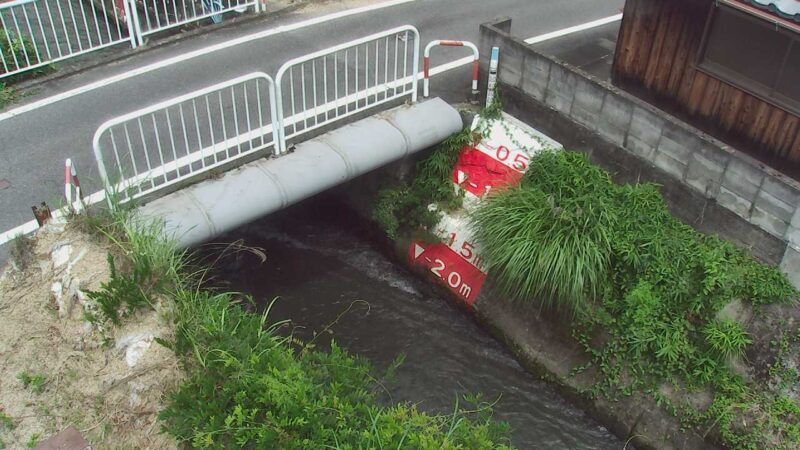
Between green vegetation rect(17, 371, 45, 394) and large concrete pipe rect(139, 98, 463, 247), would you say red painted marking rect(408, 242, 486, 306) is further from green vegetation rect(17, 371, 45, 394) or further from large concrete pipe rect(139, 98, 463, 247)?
green vegetation rect(17, 371, 45, 394)

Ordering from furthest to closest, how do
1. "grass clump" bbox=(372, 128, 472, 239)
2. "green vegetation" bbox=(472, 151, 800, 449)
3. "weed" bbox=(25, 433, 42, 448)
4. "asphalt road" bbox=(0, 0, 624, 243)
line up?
1. "grass clump" bbox=(372, 128, 472, 239)
2. "asphalt road" bbox=(0, 0, 624, 243)
3. "green vegetation" bbox=(472, 151, 800, 449)
4. "weed" bbox=(25, 433, 42, 448)

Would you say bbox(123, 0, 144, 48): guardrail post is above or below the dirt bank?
above

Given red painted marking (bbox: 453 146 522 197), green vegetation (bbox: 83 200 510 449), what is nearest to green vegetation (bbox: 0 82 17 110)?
green vegetation (bbox: 83 200 510 449)

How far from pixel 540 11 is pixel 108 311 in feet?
32.5

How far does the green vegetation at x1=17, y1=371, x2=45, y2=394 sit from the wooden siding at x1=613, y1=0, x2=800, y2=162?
29.1ft

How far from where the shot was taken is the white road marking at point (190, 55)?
33.9 feet

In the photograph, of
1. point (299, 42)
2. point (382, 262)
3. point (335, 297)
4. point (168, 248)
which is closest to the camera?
point (168, 248)

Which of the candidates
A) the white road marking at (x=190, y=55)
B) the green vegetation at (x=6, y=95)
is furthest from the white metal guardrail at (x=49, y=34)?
the white road marking at (x=190, y=55)

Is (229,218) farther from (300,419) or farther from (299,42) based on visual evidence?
(299,42)

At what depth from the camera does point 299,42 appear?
12172 mm

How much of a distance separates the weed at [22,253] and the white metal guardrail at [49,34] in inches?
152

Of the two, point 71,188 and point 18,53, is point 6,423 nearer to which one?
point 71,188

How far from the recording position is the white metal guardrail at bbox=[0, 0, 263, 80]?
11.0 metres

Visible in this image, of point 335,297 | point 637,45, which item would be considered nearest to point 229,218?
point 335,297
